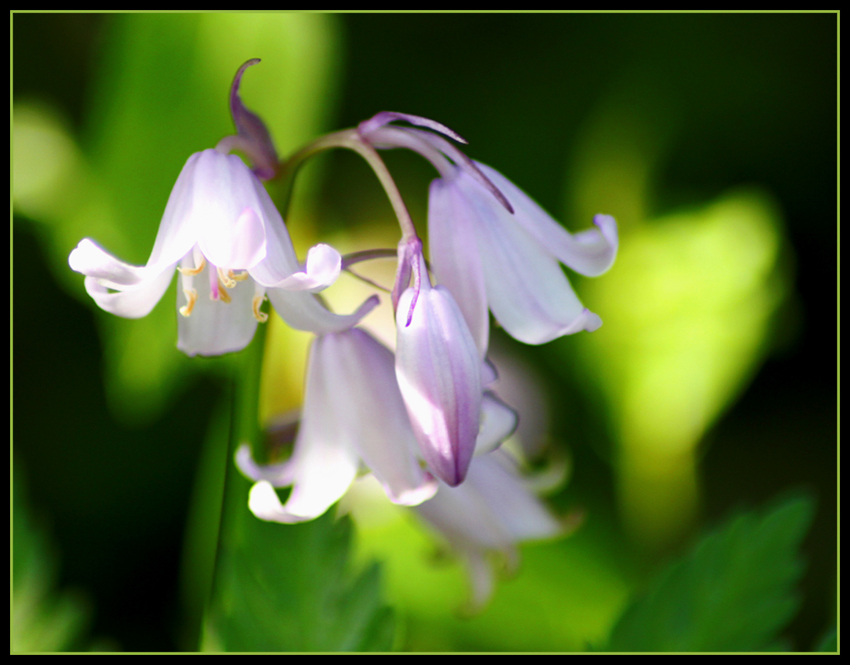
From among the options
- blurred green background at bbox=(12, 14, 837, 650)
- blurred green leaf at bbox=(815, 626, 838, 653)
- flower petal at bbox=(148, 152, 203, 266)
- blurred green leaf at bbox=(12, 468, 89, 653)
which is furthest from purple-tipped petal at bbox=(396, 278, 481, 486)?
blurred green background at bbox=(12, 14, 837, 650)

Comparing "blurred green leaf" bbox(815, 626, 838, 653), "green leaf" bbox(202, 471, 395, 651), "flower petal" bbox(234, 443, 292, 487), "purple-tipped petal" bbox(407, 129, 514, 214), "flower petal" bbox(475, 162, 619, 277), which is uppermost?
"purple-tipped petal" bbox(407, 129, 514, 214)

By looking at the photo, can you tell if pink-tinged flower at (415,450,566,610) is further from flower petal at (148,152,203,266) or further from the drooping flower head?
flower petal at (148,152,203,266)

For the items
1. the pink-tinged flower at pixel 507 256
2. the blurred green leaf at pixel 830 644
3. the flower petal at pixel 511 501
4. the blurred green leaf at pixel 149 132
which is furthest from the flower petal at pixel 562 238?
the blurred green leaf at pixel 149 132

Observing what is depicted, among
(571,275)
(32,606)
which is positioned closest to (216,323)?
(32,606)

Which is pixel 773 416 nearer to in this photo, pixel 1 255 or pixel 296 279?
pixel 296 279

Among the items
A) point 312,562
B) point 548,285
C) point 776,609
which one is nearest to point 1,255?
point 312,562

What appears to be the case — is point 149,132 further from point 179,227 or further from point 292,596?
point 292,596

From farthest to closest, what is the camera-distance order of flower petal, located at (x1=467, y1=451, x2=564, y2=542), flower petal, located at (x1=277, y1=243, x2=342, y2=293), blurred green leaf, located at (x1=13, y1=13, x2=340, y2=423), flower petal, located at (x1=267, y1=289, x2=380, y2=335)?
blurred green leaf, located at (x1=13, y1=13, x2=340, y2=423) < flower petal, located at (x1=467, y1=451, x2=564, y2=542) < flower petal, located at (x1=267, y1=289, x2=380, y2=335) < flower petal, located at (x1=277, y1=243, x2=342, y2=293)
